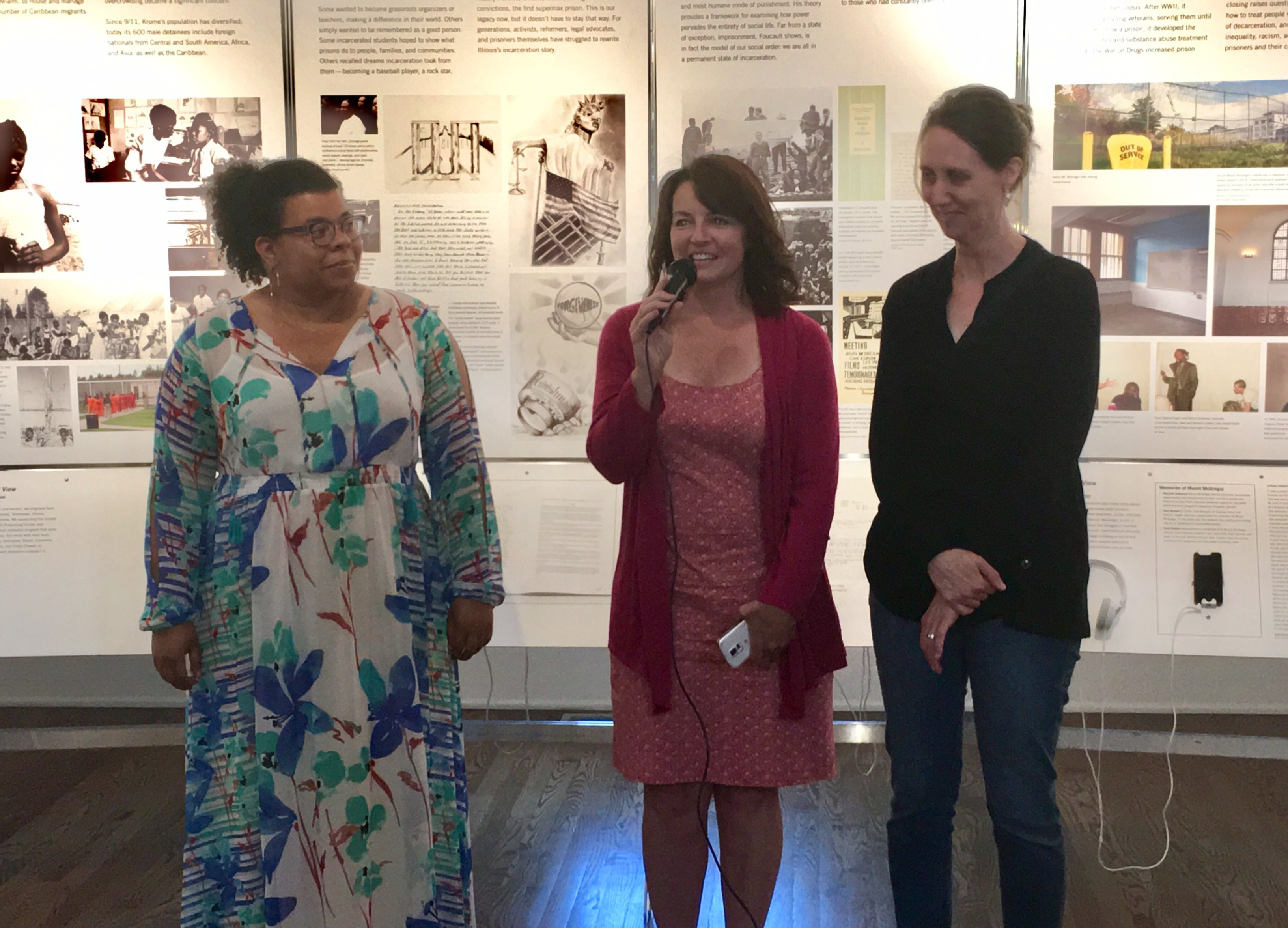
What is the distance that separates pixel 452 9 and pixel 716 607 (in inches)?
92.5

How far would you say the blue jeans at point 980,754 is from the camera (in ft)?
5.93

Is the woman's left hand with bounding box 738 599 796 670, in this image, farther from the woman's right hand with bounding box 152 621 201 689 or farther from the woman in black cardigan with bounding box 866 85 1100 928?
the woman's right hand with bounding box 152 621 201 689

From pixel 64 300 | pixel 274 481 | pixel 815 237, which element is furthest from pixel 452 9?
pixel 274 481

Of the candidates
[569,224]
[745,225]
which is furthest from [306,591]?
[569,224]

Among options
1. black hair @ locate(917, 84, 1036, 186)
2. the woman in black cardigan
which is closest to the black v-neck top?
the woman in black cardigan

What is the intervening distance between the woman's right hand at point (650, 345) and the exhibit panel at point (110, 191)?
2.15 meters

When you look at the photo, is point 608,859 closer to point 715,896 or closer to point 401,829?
point 715,896

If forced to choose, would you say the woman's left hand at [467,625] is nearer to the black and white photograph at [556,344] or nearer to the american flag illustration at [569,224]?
the black and white photograph at [556,344]

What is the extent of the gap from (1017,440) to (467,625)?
1001 mm

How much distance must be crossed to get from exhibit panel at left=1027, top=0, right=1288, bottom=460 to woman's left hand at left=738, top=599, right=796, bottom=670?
198 centimetres

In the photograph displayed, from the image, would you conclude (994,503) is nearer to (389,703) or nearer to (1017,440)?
(1017,440)

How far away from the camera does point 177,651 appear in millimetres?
1912

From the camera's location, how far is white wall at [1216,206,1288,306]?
10.9ft

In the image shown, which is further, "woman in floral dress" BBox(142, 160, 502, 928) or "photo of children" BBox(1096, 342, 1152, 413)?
"photo of children" BBox(1096, 342, 1152, 413)
